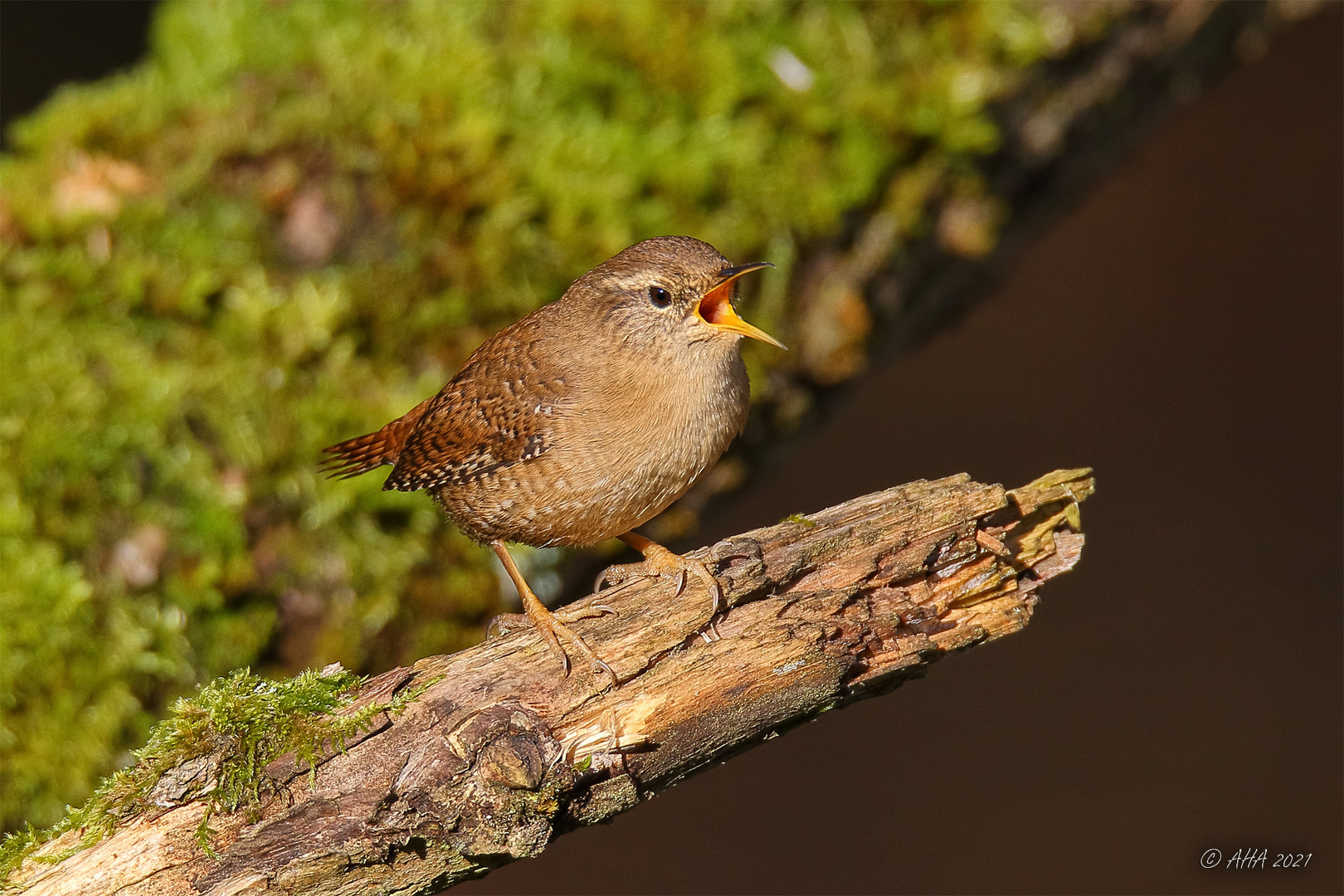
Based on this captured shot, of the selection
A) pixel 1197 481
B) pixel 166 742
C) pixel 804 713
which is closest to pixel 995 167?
pixel 804 713

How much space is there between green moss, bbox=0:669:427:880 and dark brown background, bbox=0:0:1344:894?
8.45 feet

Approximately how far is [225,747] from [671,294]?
150 cm

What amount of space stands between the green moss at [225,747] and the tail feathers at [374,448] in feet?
3.38

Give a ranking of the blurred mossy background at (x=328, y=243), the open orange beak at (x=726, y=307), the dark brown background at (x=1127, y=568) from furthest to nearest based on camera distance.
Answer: the dark brown background at (x=1127, y=568)
the blurred mossy background at (x=328, y=243)
the open orange beak at (x=726, y=307)

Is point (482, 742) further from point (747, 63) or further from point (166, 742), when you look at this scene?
point (747, 63)

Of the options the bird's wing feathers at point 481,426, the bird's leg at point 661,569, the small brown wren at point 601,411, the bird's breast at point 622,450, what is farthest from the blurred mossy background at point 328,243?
the bird's breast at point 622,450

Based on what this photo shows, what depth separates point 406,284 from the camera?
3.75 metres

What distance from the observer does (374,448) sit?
10.8 feet

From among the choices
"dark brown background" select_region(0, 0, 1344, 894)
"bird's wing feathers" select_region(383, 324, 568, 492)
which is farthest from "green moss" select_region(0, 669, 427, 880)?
"dark brown background" select_region(0, 0, 1344, 894)

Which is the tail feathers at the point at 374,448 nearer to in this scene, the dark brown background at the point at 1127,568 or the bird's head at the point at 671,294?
the bird's head at the point at 671,294

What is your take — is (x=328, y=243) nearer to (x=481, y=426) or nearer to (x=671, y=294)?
(x=481, y=426)

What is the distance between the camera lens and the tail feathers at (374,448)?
3.26 meters

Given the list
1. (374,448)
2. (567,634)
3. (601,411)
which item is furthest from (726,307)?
(374,448)

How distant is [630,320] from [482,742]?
3.91 feet
